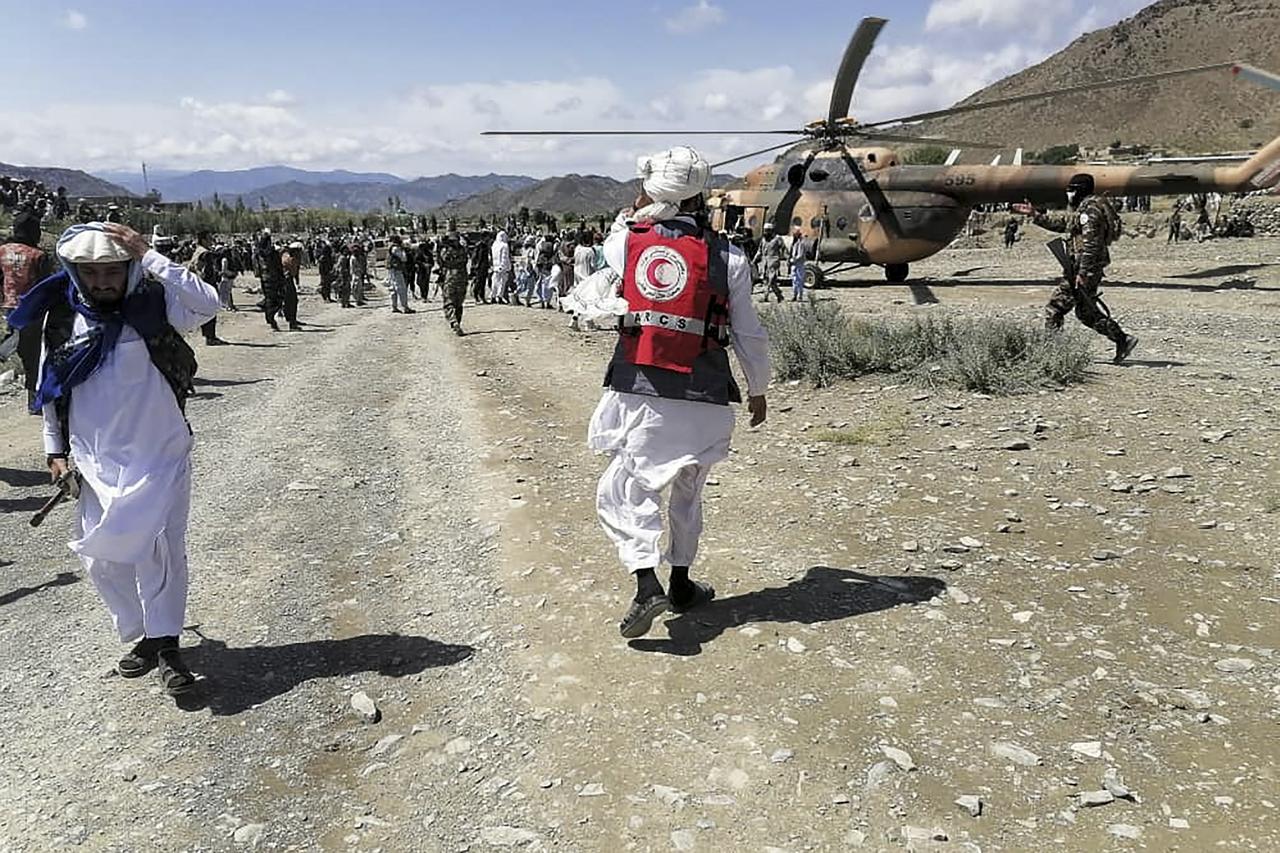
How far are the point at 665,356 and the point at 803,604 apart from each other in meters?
1.27

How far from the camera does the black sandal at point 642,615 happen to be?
374cm

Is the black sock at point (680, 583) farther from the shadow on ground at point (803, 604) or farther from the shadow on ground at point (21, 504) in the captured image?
the shadow on ground at point (21, 504)

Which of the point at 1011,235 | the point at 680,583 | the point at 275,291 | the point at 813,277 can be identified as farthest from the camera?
the point at 1011,235

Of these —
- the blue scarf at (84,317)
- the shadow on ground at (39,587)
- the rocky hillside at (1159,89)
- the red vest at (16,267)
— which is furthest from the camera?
the rocky hillside at (1159,89)

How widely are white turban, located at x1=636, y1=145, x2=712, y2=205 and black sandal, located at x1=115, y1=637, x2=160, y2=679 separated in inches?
103

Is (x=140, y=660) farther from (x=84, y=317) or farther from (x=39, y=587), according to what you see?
(x=39, y=587)

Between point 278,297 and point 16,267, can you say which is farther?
point 278,297

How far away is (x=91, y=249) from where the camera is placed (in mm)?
3338

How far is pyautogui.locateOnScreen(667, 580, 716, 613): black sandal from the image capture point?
4129mm

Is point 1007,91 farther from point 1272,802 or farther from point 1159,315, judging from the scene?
point 1272,802

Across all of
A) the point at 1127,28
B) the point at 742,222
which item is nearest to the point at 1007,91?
the point at 1127,28

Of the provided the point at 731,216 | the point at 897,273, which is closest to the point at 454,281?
the point at 731,216

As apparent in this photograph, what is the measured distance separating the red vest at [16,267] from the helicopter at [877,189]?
11.1 metres

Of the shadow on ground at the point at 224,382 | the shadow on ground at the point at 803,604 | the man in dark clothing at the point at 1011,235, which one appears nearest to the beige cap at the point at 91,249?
the shadow on ground at the point at 803,604
